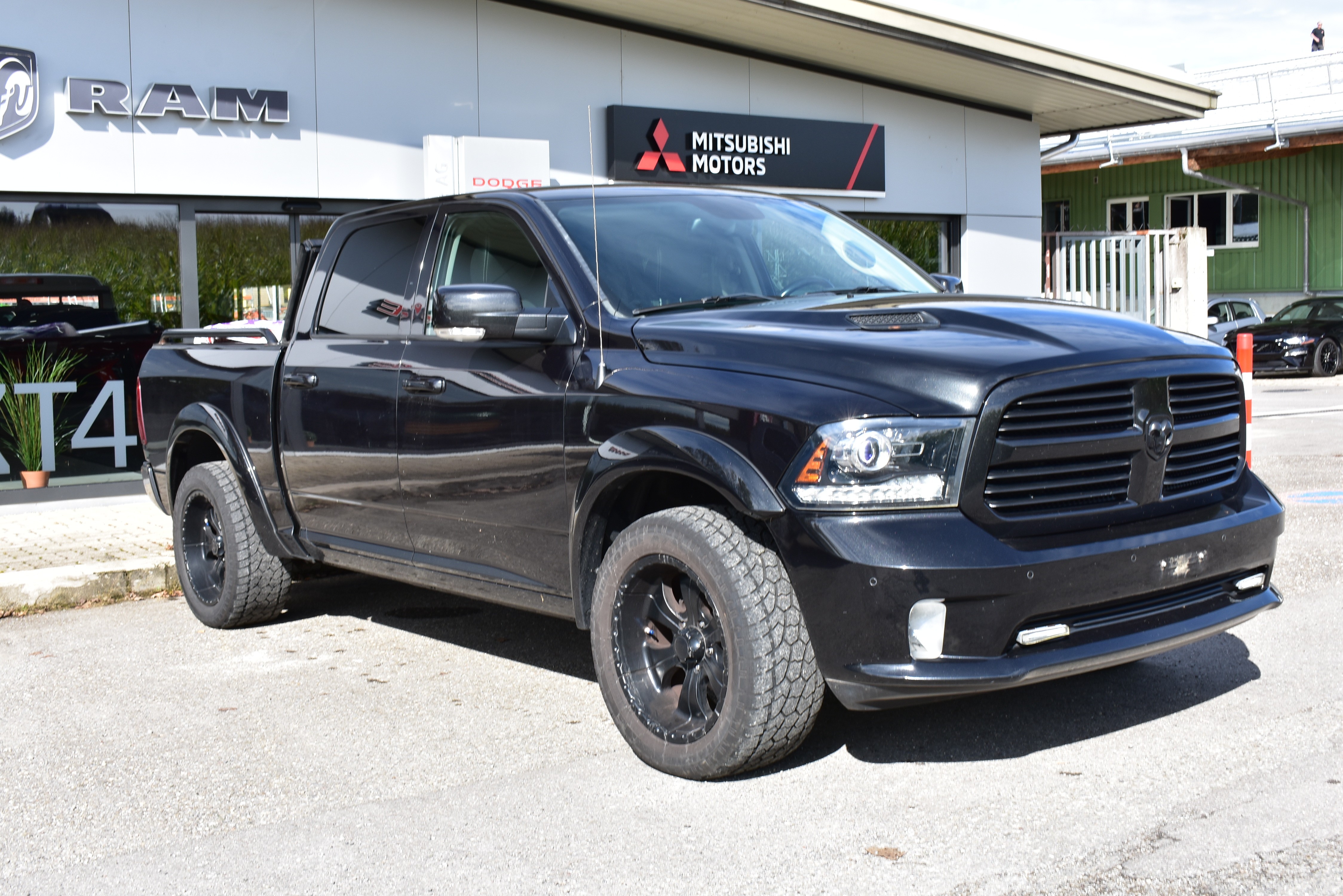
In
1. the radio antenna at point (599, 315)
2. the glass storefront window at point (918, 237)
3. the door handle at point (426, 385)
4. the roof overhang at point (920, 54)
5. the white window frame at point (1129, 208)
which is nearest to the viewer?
the radio antenna at point (599, 315)

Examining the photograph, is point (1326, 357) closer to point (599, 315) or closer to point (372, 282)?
point (372, 282)

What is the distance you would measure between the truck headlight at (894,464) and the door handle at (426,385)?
1.85 meters

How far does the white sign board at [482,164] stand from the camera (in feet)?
39.5

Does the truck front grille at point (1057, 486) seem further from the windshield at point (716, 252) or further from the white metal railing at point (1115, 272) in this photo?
the white metal railing at point (1115, 272)

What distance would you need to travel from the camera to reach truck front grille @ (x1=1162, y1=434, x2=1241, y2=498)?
4156 millimetres

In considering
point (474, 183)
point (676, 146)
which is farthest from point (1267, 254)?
point (474, 183)

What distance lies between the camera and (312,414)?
5824 mm

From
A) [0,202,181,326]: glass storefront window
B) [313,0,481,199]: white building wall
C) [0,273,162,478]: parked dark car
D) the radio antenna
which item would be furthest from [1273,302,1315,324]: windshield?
the radio antenna

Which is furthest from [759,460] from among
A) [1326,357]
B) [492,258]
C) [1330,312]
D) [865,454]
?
[1330,312]

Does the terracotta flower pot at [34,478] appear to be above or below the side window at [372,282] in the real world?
below

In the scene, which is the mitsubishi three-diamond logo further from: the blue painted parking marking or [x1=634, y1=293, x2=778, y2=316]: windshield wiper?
[x1=634, y1=293, x2=778, y2=316]: windshield wiper

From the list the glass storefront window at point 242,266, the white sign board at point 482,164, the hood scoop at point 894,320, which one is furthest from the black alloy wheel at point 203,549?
the white sign board at point 482,164

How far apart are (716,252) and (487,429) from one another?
1.06 m

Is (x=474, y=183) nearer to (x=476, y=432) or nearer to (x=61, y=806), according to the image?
(x=476, y=432)
